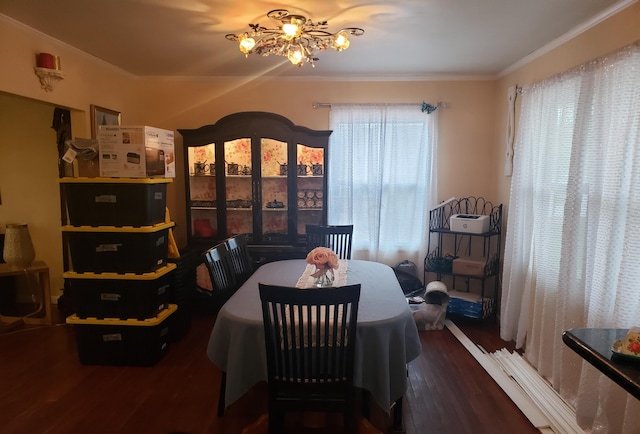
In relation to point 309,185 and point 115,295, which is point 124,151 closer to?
point 115,295

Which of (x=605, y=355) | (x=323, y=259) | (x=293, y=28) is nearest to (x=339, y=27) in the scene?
(x=293, y=28)

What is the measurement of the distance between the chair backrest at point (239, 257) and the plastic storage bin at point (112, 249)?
22.2 inches

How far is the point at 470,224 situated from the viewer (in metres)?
3.50

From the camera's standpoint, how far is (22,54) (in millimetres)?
2568

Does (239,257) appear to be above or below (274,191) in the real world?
below

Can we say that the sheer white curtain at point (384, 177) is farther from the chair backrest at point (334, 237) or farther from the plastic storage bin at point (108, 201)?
the plastic storage bin at point (108, 201)

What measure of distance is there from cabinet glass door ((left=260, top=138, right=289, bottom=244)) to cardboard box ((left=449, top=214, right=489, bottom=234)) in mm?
1646

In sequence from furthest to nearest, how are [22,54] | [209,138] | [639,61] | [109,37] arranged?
[209,138], [109,37], [22,54], [639,61]

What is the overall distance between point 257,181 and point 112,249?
149 centimetres

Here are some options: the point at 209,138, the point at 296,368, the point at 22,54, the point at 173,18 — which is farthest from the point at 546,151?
the point at 22,54

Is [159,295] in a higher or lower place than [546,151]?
lower

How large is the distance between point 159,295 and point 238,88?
224 cm

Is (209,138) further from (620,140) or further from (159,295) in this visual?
(620,140)

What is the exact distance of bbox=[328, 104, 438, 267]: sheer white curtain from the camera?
3830 mm
